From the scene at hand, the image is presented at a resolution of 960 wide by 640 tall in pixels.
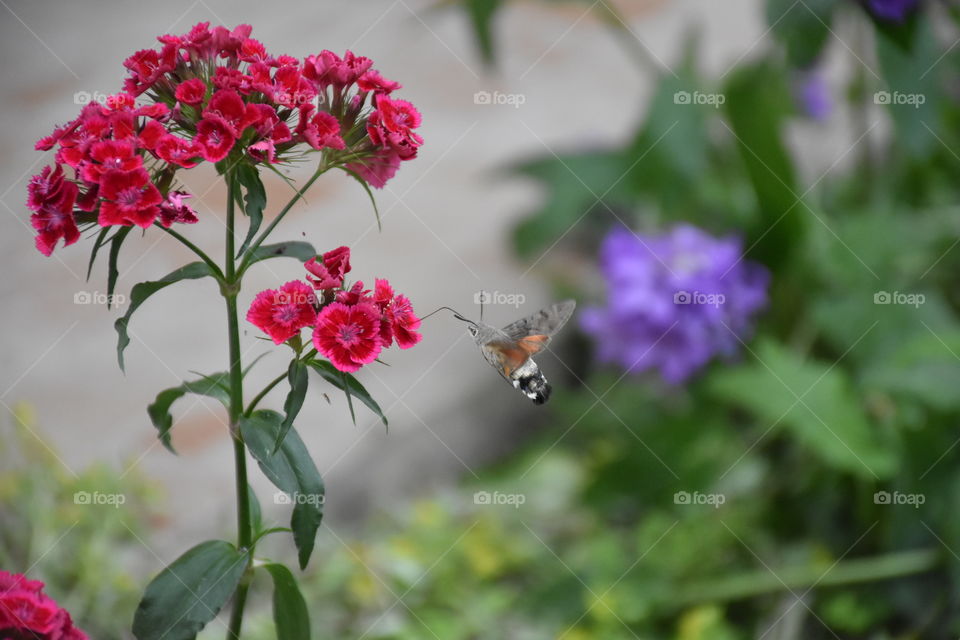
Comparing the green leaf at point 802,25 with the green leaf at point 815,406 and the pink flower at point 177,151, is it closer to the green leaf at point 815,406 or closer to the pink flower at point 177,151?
the green leaf at point 815,406

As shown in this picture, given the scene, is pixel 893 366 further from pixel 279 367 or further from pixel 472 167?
pixel 472 167

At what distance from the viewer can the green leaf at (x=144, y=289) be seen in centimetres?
57

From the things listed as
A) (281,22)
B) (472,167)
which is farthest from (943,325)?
(281,22)

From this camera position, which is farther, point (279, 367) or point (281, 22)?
point (281, 22)

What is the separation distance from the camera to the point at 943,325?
150cm

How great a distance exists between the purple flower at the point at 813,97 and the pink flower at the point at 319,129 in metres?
1.66

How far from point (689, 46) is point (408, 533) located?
3.11ft

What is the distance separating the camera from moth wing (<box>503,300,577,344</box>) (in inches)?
26.5
